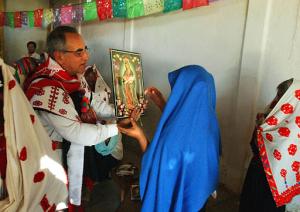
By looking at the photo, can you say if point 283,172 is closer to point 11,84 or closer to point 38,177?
point 38,177

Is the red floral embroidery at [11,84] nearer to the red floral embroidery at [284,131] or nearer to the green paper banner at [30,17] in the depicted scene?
the red floral embroidery at [284,131]

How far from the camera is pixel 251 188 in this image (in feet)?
5.56

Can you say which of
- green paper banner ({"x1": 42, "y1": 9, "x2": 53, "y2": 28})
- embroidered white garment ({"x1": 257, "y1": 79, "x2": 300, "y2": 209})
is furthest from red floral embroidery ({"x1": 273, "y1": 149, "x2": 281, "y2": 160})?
green paper banner ({"x1": 42, "y1": 9, "x2": 53, "y2": 28})

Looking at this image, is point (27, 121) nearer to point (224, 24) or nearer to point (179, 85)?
point (179, 85)

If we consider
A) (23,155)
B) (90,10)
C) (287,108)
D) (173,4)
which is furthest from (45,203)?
(90,10)

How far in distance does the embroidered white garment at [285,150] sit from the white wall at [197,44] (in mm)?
1249

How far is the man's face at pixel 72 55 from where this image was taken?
173cm

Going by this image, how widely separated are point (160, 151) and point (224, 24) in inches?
69.5

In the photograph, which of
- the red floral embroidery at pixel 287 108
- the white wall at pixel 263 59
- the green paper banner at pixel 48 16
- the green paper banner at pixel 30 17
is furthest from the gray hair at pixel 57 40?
the green paper banner at pixel 30 17

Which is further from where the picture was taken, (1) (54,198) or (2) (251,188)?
(2) (251,188)

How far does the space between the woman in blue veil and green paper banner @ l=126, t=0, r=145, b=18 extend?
152 cm

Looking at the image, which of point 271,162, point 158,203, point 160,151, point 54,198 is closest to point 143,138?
point 160,151

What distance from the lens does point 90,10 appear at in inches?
137

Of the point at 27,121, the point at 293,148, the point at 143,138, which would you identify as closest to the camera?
the point at 27,121
